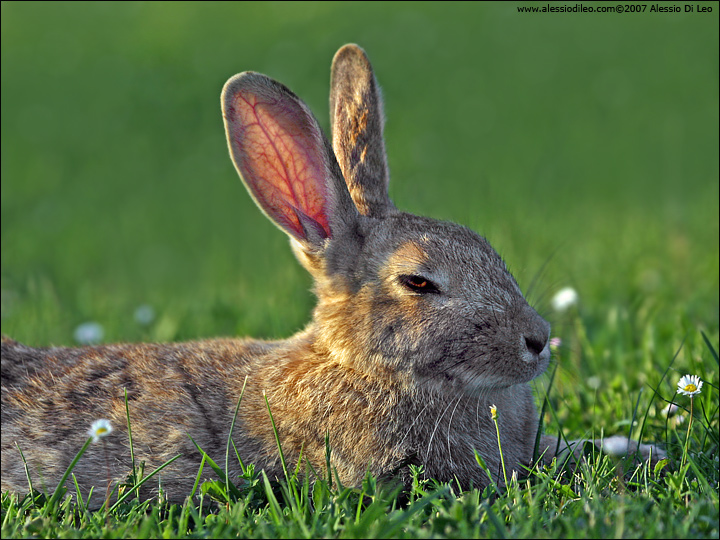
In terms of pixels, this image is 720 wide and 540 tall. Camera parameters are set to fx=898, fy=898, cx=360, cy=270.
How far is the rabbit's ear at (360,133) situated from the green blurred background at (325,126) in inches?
18.1

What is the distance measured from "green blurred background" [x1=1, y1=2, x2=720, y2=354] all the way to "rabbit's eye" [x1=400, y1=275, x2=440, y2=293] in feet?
2.95

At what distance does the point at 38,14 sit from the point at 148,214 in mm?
12324

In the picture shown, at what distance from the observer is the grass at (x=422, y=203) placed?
3.98 metres

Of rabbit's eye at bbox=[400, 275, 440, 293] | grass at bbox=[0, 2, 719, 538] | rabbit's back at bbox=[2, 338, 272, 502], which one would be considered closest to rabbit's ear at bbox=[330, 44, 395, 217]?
grass at bbox=[0, 2, 719, 538]

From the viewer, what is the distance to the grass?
13.1ft

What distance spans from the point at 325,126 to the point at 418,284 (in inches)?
147

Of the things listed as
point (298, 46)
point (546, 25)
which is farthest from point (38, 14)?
point (546, 25)

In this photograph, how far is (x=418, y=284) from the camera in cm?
459

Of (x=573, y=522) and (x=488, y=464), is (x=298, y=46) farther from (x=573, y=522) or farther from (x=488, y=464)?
(x=573, y=522)

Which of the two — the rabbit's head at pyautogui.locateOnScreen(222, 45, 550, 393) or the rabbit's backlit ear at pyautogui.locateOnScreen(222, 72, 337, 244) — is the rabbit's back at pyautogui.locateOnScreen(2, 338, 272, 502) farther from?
the rabbit's backlit ear at pyautogui.locateOnScreen(222, 72, 337, 244)

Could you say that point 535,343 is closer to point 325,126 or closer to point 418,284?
point 418,284

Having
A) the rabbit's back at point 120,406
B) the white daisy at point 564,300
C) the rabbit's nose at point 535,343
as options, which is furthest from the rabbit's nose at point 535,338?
the white daisy at point 564,300

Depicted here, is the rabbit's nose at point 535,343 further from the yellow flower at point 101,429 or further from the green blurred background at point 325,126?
the yellow flower at point 101,429

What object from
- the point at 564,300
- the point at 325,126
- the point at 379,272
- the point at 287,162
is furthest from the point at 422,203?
the point at 379,272
